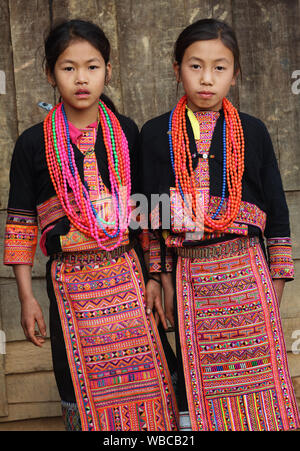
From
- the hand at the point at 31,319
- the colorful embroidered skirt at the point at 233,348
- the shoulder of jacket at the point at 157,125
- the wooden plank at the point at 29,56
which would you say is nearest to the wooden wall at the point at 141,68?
the wooden plank at the point at 29,56

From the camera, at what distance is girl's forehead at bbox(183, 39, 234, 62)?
256 cm

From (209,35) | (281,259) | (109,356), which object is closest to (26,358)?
(109,356)

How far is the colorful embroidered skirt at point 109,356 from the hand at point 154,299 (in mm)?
62

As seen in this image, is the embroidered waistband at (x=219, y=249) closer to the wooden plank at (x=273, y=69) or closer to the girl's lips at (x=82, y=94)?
the girl's lips at (x=82, y=94)

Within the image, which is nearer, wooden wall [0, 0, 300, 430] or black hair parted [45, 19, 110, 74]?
black hair parted [45, 19, 110, 74]

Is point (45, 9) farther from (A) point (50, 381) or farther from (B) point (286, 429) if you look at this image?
(B) point (286, 429)

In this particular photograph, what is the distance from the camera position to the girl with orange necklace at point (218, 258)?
101 inches

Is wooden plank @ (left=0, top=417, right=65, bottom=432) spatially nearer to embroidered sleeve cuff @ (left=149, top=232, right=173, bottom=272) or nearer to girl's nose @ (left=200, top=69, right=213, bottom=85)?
embroidered sleeve cuff @ (left=149, top=232, right=173, bottom=272)

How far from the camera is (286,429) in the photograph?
2.54 m

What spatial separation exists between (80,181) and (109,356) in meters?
0.68

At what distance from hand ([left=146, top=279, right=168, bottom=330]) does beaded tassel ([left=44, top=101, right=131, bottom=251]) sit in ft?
0.74

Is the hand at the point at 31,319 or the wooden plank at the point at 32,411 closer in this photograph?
the hand at the point at 31,319

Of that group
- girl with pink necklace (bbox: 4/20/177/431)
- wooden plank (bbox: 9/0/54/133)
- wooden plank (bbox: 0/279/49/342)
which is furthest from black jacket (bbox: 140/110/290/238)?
wooden plank (bbox: 0/279/49/342)

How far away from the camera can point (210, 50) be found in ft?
8.42
